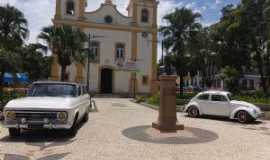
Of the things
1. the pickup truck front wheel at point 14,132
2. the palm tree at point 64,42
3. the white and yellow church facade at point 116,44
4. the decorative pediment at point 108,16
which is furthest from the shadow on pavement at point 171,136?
the decorative pediment at point 108,16

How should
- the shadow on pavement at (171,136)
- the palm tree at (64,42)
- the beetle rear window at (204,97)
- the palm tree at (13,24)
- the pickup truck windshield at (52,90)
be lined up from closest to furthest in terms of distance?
the shadow on pavement at (171,136) → the pickup truck windshield at (52,90) → the beetle rear window at (204,97) → the palm tree at (64,42) → the palm tree at (13,24)

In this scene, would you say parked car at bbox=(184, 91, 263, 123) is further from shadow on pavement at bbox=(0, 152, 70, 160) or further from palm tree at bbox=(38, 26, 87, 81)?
palm tree at bbox=(38, 26, 87, 81)

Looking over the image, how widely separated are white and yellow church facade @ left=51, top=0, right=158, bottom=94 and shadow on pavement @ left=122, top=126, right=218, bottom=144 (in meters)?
26.8

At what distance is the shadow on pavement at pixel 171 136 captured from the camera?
9453mm

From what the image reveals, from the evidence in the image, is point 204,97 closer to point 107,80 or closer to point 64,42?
point 64,42

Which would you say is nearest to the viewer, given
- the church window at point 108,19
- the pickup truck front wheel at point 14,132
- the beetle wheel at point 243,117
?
the pickup truck front wheel at point 14,132

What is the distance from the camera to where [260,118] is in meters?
15.2

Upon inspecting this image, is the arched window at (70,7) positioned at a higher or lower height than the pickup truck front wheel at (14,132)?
higher

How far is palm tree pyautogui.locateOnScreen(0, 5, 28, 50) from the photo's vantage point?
31.5 metres

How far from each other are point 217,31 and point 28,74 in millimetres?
25507

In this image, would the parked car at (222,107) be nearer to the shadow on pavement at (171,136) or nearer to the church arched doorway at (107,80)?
the shadow on pavement at (171,136)

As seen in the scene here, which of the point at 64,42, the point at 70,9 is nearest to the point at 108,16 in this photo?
the point at 70,9

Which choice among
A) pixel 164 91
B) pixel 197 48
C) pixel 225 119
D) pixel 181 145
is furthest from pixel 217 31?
pixel 181 145

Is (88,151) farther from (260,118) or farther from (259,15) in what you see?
(259,15)
